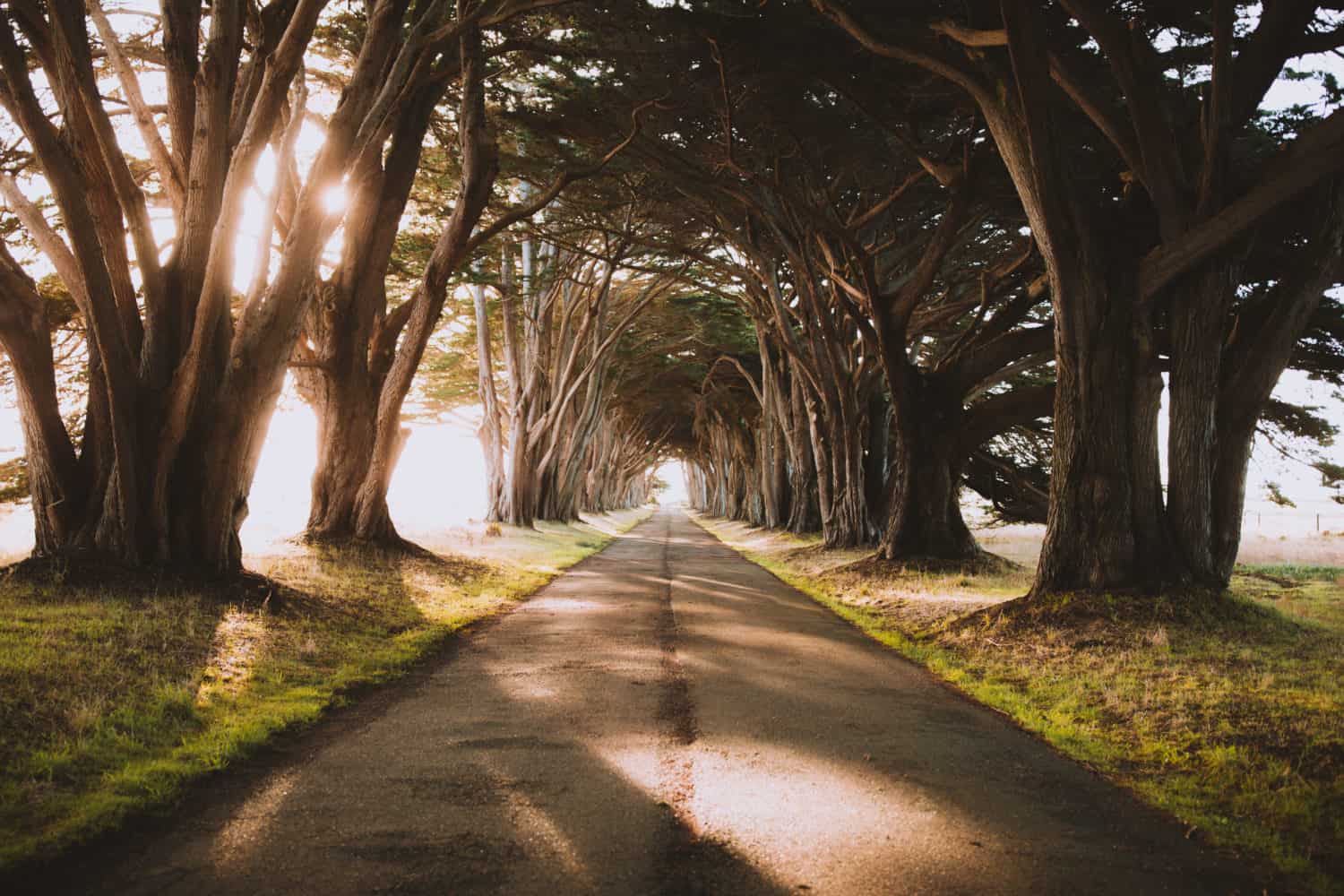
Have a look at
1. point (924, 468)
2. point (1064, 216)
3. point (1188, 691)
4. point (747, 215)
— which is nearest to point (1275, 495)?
point (924, 468)

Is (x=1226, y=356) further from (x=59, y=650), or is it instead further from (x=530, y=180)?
(x=530, y=180)

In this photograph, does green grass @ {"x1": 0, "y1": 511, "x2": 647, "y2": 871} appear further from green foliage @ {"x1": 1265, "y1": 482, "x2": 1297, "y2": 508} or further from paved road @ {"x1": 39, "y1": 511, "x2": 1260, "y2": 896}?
green foliage @ {"x1": 1265, "y1": 482, "x2": 1297, "y2": 508}

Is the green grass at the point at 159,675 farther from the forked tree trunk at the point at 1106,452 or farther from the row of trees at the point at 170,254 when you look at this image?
the forked tree trunk at the point at 1106,452

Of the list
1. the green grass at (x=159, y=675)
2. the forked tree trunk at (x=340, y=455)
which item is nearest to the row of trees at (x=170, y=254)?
the green grass at (x=159, y=675)

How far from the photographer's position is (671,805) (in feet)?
10.4

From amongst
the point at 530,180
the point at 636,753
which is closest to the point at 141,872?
the point at 636,753

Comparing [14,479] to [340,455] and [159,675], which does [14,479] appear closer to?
[340,455]

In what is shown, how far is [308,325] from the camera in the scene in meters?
12.9

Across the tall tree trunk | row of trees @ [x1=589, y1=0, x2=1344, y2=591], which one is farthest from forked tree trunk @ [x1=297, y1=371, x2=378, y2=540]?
the tall tree trunk

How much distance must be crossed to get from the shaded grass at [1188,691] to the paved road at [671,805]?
310mm

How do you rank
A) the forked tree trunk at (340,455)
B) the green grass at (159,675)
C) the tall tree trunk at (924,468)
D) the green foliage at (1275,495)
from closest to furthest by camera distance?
the green grass at (159,675) → the forked tree trunk at (340,455) → the tall tree trunk at (924,468) → the green foliage at (1275,495)

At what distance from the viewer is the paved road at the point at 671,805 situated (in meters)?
2.62

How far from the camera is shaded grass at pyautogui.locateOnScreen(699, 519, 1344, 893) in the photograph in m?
3.32

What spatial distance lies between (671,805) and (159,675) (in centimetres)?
338
